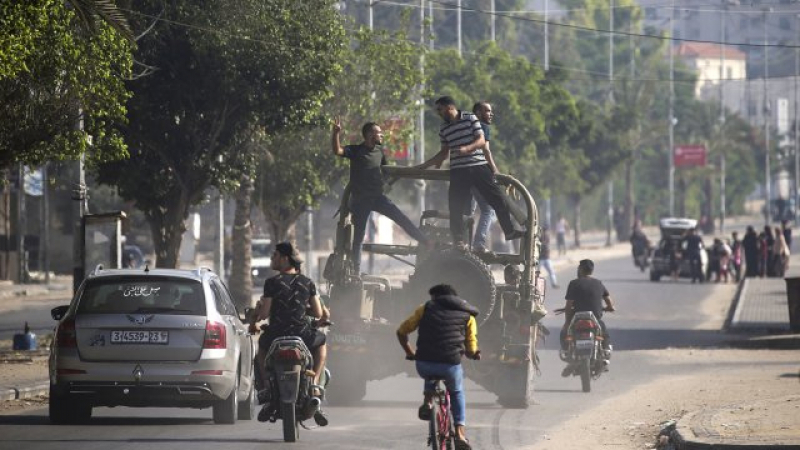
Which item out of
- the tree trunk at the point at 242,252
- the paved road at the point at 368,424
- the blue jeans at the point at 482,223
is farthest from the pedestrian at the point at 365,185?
the tree trunk at the point at 242,252

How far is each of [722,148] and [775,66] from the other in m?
56.8

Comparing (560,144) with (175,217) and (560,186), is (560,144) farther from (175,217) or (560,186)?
(175,217)

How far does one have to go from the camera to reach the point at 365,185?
64.2 feet

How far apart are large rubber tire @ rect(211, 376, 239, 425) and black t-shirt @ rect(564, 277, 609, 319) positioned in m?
6.10

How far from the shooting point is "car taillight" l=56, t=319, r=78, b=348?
1579 centimetres

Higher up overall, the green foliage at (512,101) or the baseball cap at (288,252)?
the green foliage at (512,101)

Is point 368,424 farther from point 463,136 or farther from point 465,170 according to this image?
point 463,136

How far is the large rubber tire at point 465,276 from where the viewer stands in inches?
730

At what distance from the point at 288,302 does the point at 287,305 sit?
28 millimetres

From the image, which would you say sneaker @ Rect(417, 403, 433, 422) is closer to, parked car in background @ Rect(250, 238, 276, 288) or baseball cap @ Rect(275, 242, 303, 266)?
baseball cap @ Rect(275, 242, 303, 266)

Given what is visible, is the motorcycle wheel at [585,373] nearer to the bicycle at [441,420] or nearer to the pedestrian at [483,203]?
the pedestrian at [483,203]

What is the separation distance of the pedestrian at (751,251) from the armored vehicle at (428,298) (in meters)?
35.5

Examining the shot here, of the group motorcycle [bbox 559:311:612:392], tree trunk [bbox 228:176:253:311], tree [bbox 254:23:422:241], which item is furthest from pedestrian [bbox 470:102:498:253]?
tree trunk [bbox 228:176:253:311]

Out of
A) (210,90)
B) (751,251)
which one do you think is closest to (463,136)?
(210,90)
